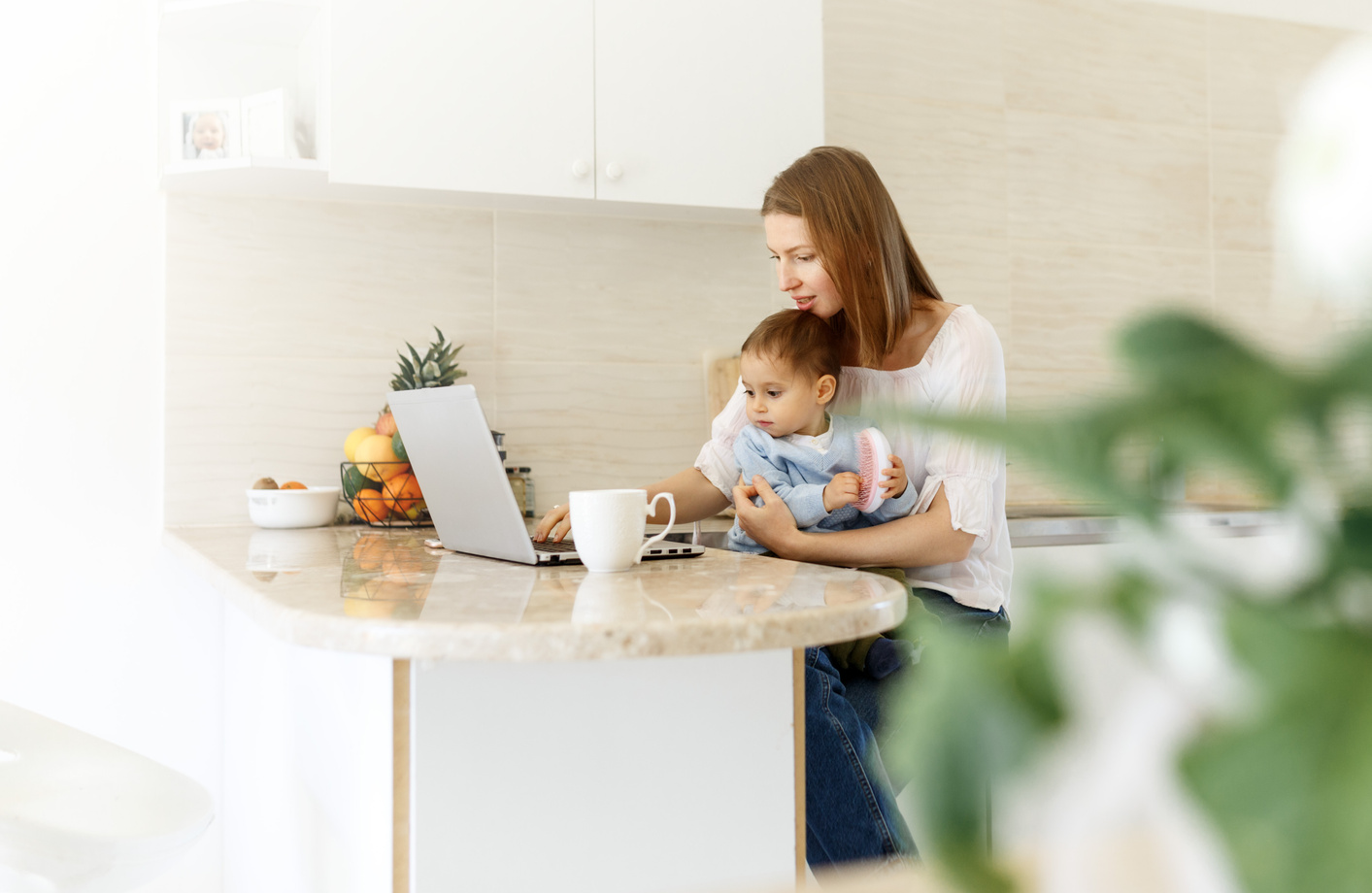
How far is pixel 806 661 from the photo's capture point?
149cm

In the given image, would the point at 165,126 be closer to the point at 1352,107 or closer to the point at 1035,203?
the point at 1035,203

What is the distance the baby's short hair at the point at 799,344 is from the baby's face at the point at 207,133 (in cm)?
111

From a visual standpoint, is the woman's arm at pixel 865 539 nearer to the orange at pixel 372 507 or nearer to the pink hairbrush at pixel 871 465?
the pink hairbrush at pixel 871 465

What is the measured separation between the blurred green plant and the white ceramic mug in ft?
3.54

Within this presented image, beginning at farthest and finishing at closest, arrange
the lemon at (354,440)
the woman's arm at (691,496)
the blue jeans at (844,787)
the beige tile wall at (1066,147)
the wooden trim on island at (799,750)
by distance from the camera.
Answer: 1. the beige tile wall at (1066,147)
2. the lemon at (354,440)
3. the woman's arm at (691,496)
4. the blue jeans at (844,787)
5. the wooden trim on island at (799,750)

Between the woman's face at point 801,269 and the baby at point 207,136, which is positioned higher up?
the baby at point 207,136

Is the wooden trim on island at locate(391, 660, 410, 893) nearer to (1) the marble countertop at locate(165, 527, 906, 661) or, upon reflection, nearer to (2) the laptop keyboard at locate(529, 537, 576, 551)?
(1) the marble countertop at locate(165, 527, 906, 661)

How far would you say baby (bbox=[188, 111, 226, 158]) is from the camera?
Answer: 2072mm

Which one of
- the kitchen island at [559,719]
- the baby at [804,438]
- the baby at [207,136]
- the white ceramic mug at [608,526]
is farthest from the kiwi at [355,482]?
the white ceramic mug at [608,526]

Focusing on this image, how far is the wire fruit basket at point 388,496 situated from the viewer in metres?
2.09

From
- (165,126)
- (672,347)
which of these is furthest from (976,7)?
(165,126)

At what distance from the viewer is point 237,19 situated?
2.12m

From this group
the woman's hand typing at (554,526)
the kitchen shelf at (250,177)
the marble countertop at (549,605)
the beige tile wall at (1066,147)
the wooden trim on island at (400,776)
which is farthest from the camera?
the beige tile wall at (1066,147)

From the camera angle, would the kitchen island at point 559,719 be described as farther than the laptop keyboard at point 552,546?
No
